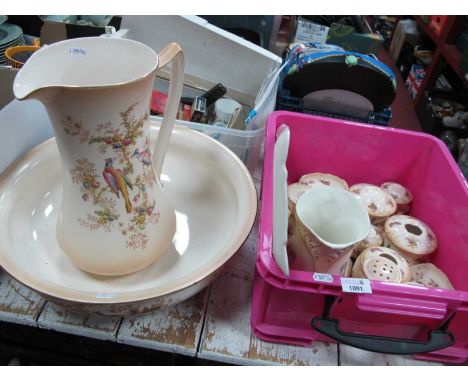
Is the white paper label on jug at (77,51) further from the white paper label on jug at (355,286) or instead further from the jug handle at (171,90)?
the white paper label on jug at (355,286)

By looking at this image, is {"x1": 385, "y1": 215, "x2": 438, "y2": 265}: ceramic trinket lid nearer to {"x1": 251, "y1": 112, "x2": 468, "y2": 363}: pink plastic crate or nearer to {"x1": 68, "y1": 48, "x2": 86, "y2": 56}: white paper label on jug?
{"x1": 251, "y1": 112, "x2": 468, "y2": 363}: pink plastic crate

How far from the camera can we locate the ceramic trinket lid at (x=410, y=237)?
57 centimetres

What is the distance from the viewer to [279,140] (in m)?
0.45

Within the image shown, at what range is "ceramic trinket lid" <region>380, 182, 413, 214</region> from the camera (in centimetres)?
67

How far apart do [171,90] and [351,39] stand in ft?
3.05

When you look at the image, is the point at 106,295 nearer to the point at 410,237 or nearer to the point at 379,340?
the point at 379,340

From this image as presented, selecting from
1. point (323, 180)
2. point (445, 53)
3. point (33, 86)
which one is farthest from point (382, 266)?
point (445, 53)

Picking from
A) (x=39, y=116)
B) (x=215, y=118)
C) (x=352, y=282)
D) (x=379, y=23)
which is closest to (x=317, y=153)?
(x=215, y=118)

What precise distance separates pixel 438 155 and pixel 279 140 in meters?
0.34

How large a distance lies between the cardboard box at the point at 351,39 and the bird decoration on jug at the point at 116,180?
0.97m

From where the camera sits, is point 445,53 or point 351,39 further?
point 445,53

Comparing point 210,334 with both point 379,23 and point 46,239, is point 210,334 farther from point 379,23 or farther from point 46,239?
point 379,23

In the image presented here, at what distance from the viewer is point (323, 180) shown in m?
0.67

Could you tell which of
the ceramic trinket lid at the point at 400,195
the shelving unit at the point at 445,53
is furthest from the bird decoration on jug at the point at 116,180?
the shelving unit at the point at 445,53
